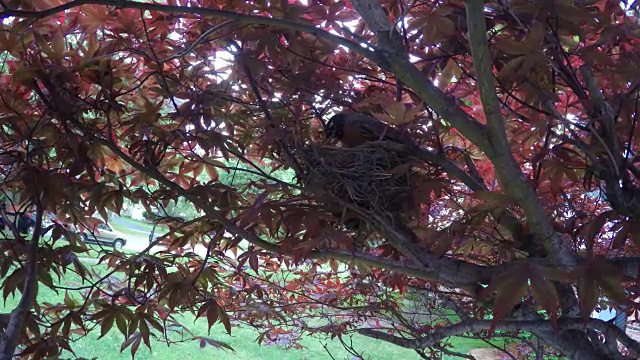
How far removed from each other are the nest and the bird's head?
0.53 ft

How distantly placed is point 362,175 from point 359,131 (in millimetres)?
213

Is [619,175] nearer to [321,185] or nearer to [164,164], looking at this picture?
[321,185]

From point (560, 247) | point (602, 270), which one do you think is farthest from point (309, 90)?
point (602, 270)

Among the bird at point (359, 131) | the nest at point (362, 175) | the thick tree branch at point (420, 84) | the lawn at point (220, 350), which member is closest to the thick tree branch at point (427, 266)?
the nest at point (362, 175)

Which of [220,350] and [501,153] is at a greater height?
[220,350]

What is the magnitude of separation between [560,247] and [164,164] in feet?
4.67

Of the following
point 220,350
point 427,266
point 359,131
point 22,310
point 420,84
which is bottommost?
point 22,310

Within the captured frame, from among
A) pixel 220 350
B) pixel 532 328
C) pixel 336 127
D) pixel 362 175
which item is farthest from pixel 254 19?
pixel 220 350

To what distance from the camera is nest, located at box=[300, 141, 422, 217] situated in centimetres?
141

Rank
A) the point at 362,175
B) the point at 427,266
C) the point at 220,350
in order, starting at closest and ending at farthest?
the point at 427,266, the point at 362,175, the point at 220,350

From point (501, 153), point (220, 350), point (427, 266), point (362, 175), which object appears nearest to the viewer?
point (501, 153)

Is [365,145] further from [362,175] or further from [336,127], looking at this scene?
[336,127]

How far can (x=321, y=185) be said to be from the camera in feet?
4.69

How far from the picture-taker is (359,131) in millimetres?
1580
